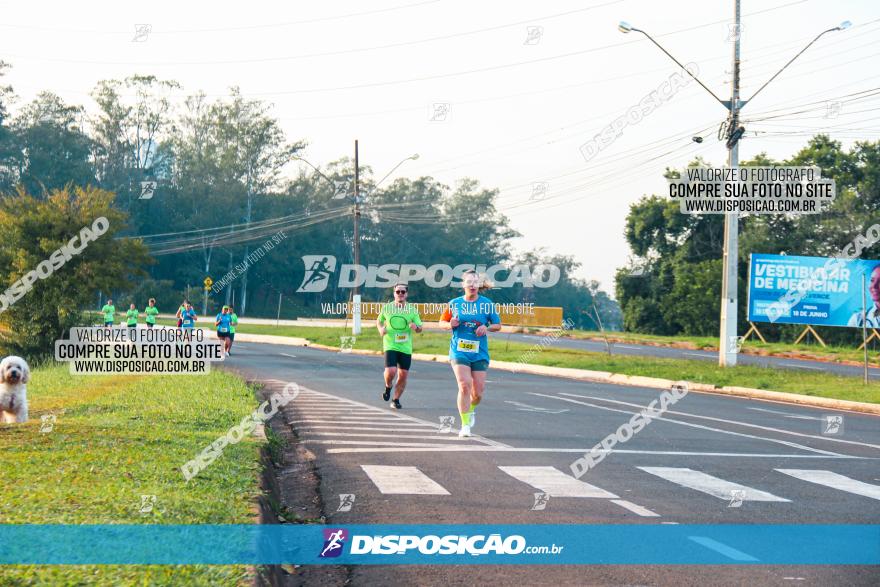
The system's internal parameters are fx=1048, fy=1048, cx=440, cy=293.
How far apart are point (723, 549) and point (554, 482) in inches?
121

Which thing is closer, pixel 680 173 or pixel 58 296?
pixel 58 296

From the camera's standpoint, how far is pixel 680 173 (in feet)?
199

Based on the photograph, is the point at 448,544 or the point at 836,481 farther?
the point at 836,481

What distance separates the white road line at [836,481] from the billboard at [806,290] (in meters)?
32.2

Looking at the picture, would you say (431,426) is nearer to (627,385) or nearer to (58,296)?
(627,385)

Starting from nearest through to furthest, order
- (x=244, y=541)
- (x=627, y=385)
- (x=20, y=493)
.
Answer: (x=244, y=541)
(x=20, y=493)
(x=627, y=385)

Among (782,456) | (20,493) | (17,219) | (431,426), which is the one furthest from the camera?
(17,219)

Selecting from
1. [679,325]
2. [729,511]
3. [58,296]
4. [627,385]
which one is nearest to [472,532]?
[729,511]

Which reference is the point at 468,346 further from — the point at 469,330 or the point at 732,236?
the point at 732,236

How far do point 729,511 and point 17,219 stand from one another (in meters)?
25.8

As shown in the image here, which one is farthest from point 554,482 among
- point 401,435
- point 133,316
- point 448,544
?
point 133,316
